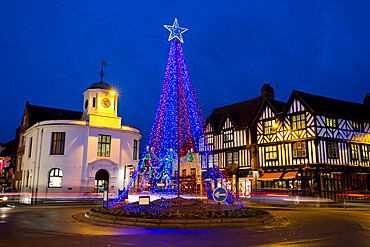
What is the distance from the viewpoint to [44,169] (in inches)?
1159

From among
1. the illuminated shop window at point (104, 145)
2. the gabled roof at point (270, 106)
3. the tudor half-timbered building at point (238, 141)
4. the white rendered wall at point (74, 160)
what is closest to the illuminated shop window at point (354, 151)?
the gabled roof at point (270, 106)

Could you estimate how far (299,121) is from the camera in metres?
32.6

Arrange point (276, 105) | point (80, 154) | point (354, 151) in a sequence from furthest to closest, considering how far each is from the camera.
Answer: point (276, 105) → point (354, 151) → point (80, 154)

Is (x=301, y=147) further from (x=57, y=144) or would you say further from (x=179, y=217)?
(x=57, y=144)

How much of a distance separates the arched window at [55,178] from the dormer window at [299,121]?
2312cm

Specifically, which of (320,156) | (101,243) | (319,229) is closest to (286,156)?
(320,156)

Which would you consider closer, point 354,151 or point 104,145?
point 104,145

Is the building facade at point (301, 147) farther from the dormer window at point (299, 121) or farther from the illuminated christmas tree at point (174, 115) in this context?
the illuminated christmas tree at point (174, 115)

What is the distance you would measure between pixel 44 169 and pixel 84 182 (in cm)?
382

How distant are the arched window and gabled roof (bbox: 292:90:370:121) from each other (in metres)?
24.2

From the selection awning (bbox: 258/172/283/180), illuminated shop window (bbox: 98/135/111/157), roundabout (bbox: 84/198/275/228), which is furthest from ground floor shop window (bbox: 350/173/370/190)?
illuminated shop window (bbox: 98/135/111/157)

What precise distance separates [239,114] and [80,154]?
20.1m

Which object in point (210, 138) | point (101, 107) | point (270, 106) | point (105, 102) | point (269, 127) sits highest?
point (270, 106)

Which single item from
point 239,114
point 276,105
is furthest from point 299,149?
point 239,114
